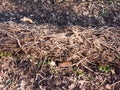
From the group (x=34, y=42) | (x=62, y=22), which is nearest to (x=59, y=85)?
(x=34, y=42)

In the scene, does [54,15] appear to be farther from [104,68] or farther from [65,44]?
[104,68]

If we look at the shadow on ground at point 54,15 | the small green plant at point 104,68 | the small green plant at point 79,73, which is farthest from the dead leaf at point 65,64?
the shadow on ground at point 54,15

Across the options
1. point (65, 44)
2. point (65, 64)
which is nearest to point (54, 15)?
point (65, 44)

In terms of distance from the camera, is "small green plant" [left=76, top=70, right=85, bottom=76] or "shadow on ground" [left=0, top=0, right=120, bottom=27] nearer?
"small green plant" [left=76, top=70, right=85, bottom=76]

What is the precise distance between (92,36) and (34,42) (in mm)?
737

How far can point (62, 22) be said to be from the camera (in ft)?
16.8

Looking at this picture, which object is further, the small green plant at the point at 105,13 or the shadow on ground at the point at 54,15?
the small green plant at the point at 105,13

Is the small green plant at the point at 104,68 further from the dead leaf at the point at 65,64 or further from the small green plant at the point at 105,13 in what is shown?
the small green plant at the point at 105,13

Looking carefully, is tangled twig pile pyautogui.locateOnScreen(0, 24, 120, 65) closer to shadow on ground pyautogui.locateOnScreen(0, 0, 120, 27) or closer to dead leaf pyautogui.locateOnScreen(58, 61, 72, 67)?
dead leaf pyautogui.locateOnScreen(58, 61, 72, 67)

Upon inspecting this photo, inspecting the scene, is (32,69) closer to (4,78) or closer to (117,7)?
(4,78)

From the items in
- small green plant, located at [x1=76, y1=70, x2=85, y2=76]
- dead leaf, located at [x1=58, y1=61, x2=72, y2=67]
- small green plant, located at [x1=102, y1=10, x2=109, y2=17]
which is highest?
small green plant, located at [x1=102, y1=10, x2=109, y2=17]

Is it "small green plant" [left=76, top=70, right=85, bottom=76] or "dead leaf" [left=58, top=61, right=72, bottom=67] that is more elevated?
"dead leaf" [left=58, top=61, right=72, bottom=67]

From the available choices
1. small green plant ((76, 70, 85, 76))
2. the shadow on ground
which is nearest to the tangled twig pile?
small green plant ((76, 70, 85, 76))

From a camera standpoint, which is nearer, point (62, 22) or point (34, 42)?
point (34, 42)
